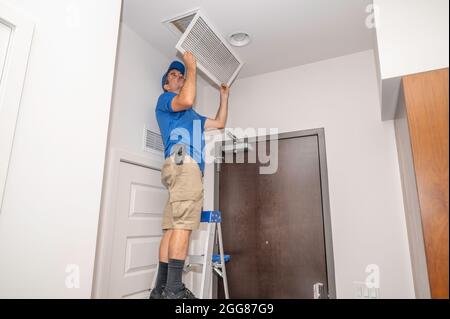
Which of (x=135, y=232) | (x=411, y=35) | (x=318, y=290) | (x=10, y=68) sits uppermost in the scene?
(x=411, y=35)

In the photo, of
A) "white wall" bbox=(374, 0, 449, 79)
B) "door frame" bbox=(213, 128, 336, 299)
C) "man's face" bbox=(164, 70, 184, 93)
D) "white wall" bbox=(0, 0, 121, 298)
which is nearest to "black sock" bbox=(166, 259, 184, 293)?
"white wall" bbox=(0, 0, 121, 298)

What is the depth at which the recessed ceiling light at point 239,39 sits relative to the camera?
194 centimetres

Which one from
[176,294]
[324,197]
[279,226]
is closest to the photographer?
[176,294]

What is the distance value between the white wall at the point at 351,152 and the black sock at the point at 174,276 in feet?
3.01

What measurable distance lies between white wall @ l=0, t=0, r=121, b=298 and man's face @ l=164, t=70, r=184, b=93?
70 centimetres

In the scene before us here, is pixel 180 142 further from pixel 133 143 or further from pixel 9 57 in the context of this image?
pixel 9 57

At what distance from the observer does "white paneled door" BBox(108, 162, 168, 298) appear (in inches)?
65.0

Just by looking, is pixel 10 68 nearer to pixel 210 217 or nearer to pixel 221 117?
pixel 210 217

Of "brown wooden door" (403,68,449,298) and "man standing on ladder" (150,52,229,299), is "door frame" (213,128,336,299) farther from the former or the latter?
"brown wooden door" (403,68,449,298)

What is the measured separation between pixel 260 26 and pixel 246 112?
2.42 ft

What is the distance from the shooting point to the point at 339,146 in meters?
2.04

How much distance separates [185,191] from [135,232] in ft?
1.57

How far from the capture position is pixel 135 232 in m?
1.76

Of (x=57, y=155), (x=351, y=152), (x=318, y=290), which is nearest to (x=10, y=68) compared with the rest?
(x=57, y=155)
